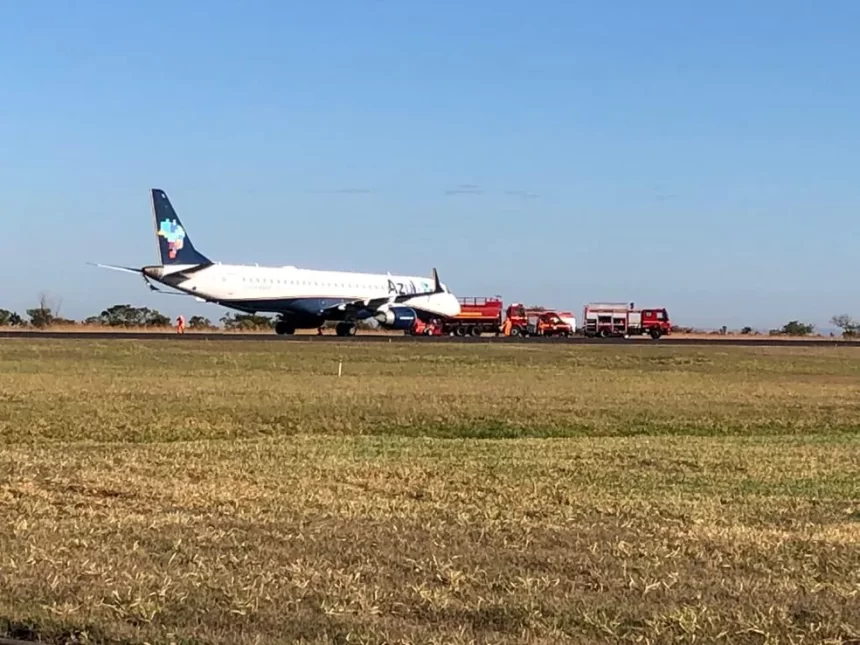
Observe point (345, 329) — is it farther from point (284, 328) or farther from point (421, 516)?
point (421, 516)

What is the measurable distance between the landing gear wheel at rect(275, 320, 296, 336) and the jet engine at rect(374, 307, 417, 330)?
5.05m

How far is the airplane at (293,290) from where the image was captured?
59.8 metres

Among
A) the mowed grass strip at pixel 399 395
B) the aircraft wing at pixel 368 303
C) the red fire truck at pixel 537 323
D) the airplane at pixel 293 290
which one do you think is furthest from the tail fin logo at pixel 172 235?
the red fire truck at pixel 537 323

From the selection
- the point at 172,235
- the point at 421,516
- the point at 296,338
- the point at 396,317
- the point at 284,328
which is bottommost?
the point at 421,516

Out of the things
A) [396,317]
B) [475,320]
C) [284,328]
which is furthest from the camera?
[475,320]

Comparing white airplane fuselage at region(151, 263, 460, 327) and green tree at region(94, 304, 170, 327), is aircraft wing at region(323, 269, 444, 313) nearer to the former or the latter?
white airplane fuselage at region(151, 263, 460, 327)

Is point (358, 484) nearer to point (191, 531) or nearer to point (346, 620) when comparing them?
point (191, 531)

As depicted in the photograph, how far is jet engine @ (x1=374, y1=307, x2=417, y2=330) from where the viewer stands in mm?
66250

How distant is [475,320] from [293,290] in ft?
67.4

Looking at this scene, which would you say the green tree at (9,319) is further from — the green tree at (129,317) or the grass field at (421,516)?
the grass field at (421,516)

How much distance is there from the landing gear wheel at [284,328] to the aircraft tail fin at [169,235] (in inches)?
340

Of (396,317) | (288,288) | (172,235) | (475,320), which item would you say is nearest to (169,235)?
(172,235)

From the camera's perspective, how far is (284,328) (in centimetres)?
6862

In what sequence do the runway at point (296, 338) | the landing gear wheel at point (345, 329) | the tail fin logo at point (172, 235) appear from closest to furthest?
1. the runway at point (296, 338)
2. the tail fin logo at point (172, 235)
3. the landing gear wheel at point (345, 329)
